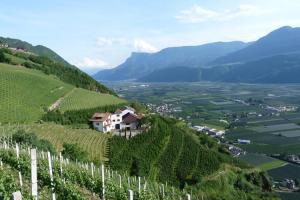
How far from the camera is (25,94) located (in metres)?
65.6

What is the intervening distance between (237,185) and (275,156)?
112 ft

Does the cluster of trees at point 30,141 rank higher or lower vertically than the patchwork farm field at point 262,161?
higher

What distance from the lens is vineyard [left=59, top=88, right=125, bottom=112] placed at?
68.8 meters

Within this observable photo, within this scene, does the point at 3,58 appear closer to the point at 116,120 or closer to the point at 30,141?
the point at 116,120

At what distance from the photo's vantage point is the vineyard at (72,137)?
1922 inches

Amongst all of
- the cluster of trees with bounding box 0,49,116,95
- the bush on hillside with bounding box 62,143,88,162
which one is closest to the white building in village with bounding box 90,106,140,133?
the bush on hillside with bounding box 62,143,88,162

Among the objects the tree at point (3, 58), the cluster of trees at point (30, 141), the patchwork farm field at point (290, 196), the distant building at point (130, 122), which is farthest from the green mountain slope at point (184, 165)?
the tree at point (3, 58)

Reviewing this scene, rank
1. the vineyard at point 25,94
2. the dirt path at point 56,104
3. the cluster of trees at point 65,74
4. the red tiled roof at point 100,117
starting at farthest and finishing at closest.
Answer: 1. the cluster of trees at point 65,74
2. the dirt path at point 56,104
3. the red tiled roof at point 100,117
4. the vineyard at point 25,94

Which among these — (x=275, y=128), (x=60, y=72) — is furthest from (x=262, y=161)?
(x=60, y=72)

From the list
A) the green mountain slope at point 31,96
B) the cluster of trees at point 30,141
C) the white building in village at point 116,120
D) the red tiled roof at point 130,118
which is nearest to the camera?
the cluster of trees at point 30,141

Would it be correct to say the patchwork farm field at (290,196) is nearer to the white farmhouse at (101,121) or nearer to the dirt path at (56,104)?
the white farmhouse at (101,121)

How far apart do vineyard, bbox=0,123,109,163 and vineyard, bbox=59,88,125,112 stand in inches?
399

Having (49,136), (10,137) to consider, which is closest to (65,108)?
(49,136)

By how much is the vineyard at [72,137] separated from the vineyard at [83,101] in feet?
33.3
